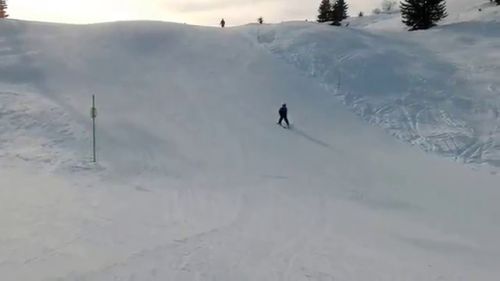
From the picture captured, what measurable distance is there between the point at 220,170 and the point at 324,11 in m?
43.2

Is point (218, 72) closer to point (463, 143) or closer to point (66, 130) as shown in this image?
point (66, 130)

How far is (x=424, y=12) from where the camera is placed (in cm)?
4450

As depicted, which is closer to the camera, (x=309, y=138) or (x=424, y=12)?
(x=309, y=138)

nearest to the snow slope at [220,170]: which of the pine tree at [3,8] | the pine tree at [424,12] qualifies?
the pine tree at [424,12]

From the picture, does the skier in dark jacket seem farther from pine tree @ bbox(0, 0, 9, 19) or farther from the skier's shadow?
pine tree @ bbox(0, 0, 9, 19)

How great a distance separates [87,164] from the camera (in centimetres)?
1770

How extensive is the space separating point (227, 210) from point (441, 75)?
20.6 metres

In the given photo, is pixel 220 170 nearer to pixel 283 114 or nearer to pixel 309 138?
pixel 309 138

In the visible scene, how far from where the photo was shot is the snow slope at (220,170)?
10516 millimetres

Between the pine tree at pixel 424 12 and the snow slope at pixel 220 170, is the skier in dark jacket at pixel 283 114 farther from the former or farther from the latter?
the pine tree at pixel 424 12

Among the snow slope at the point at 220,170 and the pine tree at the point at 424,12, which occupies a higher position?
the pine tree at the point at 424,12

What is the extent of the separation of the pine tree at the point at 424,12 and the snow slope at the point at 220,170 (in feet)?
30.8

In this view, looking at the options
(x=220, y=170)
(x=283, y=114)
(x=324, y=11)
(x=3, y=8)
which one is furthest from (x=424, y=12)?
(x=3, y=8)

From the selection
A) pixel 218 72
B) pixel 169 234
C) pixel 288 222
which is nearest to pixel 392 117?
pixel 218 72
